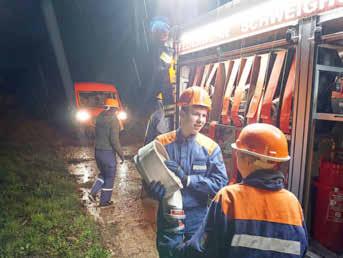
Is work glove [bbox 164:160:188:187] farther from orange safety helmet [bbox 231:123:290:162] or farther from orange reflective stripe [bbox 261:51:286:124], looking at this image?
orange reflective stripe [bbox 261:51:286:124]

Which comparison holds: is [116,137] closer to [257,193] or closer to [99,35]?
[257,193]

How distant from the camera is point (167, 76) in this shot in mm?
5762

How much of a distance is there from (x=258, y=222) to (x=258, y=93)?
2256mm

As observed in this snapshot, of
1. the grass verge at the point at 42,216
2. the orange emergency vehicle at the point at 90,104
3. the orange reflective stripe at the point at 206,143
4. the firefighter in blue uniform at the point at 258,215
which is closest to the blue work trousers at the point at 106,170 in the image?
the grass verge at the point at 42,216

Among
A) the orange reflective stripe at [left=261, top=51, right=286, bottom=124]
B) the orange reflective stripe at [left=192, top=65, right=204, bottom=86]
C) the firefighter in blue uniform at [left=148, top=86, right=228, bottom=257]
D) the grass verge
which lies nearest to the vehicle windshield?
the grass verge

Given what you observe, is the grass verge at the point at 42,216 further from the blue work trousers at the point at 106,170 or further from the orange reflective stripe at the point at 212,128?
the orange reflective stripe at the point at 212,128

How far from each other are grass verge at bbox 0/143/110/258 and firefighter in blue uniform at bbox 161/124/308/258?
9.68ft

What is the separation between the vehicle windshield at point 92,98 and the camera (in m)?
12.5

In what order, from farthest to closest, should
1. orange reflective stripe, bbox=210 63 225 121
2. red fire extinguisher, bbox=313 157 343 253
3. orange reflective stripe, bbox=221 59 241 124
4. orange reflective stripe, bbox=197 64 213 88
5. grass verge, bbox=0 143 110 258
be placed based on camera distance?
1. orange reflective stripe, bbox=197 64 213 88
2. orange reflective stripe, bbox=210 63 225 121
3. grass verge, bbox=0 143 110 258
4. orange reflective stripe, bbox=221 59 241 124
5. red fire extinguisher, bbox=313 157 343 253

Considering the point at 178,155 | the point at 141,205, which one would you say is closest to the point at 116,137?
the point at 141,205

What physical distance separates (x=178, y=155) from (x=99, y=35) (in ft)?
86.7

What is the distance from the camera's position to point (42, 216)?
5.15m

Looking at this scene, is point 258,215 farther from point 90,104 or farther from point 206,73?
point 90,104

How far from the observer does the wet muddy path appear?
4.26 metres
